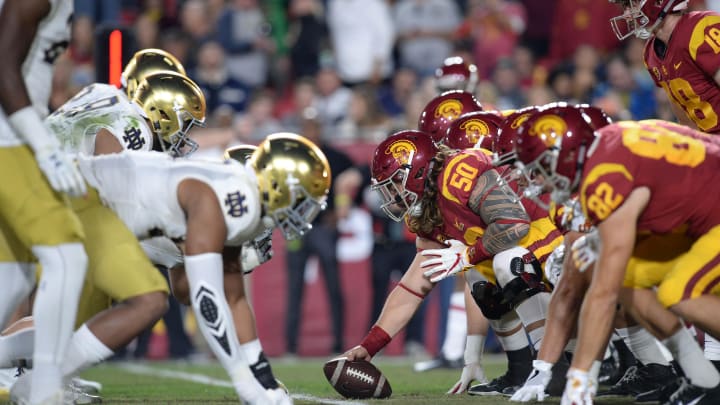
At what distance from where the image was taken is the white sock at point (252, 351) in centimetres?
499

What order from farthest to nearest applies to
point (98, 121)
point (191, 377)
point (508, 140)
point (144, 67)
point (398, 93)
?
point (398, 93), point (191, 377), point (144, 67), point (98, 121), point (508, 140)

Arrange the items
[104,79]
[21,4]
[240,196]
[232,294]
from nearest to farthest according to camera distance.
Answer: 1. [21,4]
2. [240,196]
3. [232,294]
4. [104,79]

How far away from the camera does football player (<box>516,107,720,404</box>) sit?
4.58 m

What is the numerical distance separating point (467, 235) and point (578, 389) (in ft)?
6.43

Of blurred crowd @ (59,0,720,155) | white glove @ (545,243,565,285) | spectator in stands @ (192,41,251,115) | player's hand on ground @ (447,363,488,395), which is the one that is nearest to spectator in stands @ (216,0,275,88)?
blurred crowd @ (59,0,720,155)

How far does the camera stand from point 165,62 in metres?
7.01

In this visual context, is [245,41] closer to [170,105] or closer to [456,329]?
[456,329]

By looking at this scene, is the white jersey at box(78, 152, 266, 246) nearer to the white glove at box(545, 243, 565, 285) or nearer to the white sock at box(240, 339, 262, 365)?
the white sock at box(240, 339, 262, 365)

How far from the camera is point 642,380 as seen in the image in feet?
19.1

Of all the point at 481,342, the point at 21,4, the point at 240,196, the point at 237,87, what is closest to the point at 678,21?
the point at 481,342

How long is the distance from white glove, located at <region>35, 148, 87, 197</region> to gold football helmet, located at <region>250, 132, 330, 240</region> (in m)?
0.86

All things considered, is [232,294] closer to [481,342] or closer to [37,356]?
[37,356]

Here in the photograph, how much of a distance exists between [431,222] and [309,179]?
159 centimetres

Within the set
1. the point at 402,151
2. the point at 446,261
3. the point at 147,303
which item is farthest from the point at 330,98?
the point at 147,303
